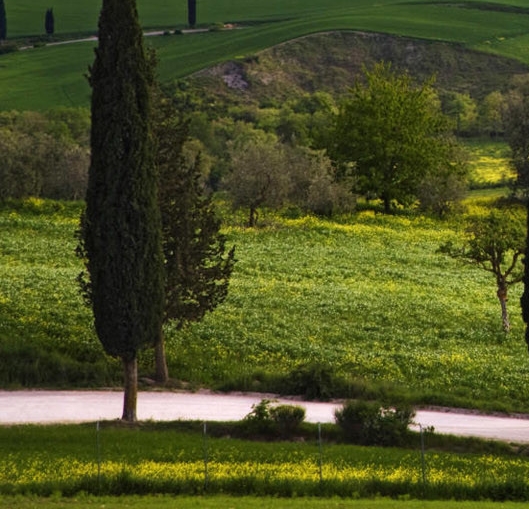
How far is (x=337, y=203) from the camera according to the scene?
89.9 meters

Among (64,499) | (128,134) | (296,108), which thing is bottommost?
(296,108)

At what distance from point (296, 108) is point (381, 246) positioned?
10003 cm

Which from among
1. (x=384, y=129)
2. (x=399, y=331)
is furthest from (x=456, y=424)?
(x=384, y=129)

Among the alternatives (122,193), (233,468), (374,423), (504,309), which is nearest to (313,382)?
(374,423)

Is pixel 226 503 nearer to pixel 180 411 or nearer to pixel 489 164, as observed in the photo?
pixel 180 411

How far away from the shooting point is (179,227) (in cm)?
4275

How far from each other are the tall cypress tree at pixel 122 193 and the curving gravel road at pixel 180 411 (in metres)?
3.15

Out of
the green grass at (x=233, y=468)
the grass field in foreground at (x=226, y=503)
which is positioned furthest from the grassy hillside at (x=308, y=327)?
the grass field in foreground at (x=226, y=503)

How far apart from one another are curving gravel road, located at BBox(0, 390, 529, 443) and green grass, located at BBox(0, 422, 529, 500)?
117 inches

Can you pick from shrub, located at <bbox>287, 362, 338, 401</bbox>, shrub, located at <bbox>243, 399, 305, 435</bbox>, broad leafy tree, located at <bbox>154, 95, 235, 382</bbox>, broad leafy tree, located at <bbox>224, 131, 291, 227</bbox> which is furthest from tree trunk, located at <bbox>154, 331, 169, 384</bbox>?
broad leafy tree, located at <bbox>224, 131, 291, 227</bbox>

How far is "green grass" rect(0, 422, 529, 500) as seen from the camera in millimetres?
29219

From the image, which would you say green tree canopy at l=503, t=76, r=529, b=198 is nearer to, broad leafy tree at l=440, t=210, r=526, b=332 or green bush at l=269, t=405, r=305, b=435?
broad leafy tree at l=440, t=210, r=526, b=332

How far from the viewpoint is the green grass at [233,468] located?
29219mm

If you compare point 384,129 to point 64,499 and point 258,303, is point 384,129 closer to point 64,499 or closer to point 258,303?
point 258,303
